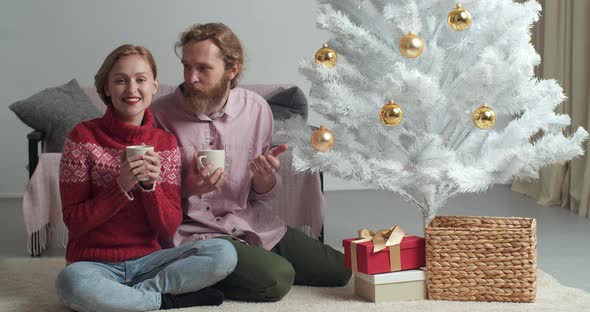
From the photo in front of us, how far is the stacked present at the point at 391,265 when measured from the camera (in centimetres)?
261

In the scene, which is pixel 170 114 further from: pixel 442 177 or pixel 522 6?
pixel 522 6

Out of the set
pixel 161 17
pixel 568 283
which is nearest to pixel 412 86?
pixel 568 283

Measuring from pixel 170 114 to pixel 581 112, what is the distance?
8.43ft

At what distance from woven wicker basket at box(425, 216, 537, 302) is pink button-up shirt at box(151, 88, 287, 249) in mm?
568

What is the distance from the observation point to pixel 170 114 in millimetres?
2824

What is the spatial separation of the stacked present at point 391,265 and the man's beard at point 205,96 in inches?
25.3

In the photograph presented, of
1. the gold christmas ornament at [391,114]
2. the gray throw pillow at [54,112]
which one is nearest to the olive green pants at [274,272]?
the gold christmas ornament at [391,114]

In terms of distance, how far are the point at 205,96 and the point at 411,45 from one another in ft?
2.28

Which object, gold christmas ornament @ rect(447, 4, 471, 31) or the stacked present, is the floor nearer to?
the stacked present

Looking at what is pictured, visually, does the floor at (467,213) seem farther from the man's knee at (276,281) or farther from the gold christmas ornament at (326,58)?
the gold christmas ornament at (326,58)

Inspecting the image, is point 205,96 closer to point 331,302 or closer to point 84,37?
point 331,302

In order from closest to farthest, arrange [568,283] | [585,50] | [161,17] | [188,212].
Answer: [188,212]
[568,283]
[585,50]
[161,17]

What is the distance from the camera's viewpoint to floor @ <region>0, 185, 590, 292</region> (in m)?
3.37

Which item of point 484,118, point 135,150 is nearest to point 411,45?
point 484,118
